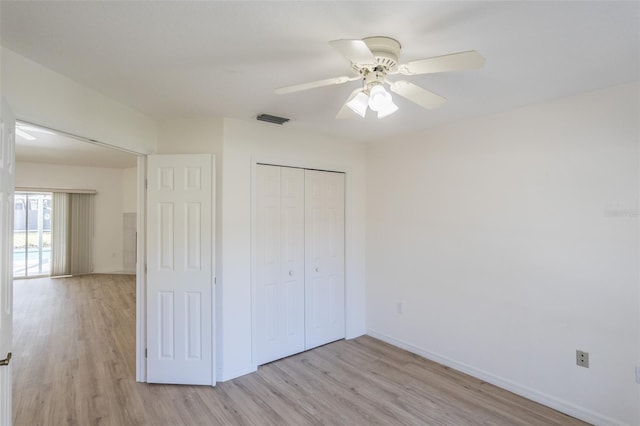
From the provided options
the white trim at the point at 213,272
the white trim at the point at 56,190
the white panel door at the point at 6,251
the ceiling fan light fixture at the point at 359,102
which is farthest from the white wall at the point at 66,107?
the white trim at the point at 56,190

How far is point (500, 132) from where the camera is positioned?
2.84 metres

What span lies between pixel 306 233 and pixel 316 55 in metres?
2.14

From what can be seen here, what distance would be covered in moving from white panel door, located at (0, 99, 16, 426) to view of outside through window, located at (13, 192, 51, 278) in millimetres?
7000

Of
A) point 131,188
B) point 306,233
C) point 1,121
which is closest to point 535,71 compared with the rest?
point 306,233

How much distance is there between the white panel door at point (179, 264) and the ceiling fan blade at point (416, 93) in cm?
184

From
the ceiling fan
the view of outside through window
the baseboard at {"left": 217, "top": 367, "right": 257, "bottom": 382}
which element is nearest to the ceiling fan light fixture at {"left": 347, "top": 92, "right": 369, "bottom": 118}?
the ceiling fan

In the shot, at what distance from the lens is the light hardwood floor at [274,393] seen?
7.86 feet

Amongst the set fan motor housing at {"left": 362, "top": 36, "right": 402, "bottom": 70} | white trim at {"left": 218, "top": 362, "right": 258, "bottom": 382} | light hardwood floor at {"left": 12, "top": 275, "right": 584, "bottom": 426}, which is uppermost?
fan motor housing at {"left": 362, "top": 36, "right": 402, "bottom": 70}

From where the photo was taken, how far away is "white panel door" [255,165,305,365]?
323 cm

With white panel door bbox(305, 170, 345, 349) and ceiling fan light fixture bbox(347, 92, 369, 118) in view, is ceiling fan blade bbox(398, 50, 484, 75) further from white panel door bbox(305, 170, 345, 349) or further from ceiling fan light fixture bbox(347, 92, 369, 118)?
white panel door bbox(305, 170, 345, 349)

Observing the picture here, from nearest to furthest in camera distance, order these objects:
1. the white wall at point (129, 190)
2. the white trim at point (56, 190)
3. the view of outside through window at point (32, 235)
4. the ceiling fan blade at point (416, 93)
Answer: the ceiling fan blade at point (416, 93) → the white trim at point (56, 190) → the view of outside through window at point (32, 235) → the white wall at point (129, 190)

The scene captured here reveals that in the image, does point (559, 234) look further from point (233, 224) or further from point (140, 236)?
point (140, 236)

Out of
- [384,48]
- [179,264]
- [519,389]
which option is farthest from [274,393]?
[384,48]

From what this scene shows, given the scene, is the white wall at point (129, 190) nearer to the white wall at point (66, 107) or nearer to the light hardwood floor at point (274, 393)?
the light hardwood floor at point (274, 393)
